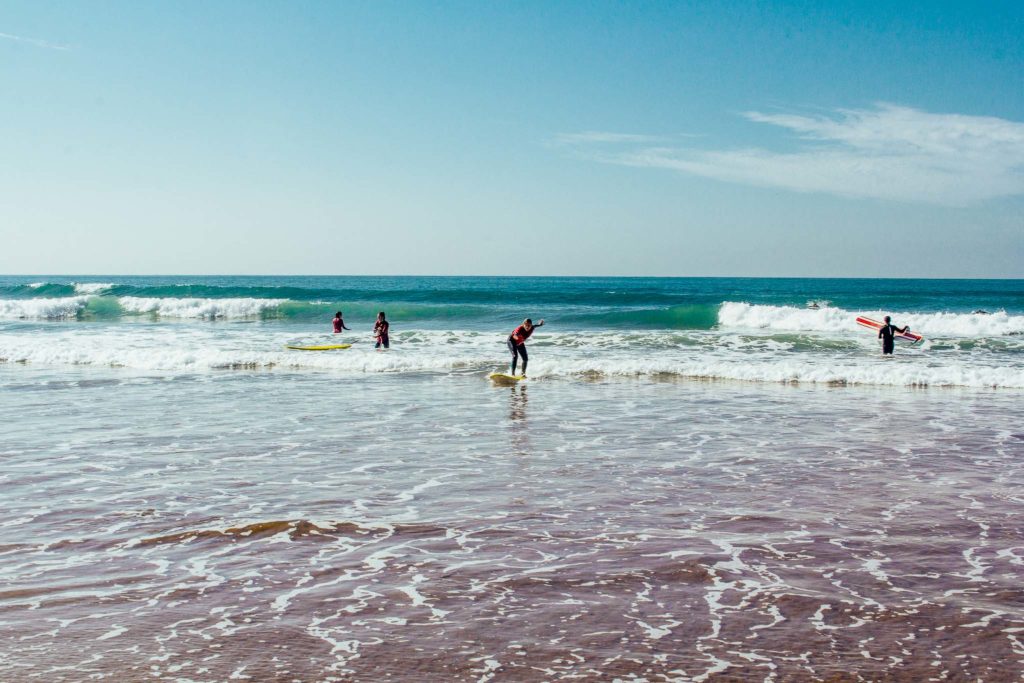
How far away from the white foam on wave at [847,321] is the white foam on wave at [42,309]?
38.7m

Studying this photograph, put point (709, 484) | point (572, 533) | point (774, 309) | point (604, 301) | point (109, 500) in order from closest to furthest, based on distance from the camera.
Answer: point (572, 533), point (109, 500), point (709, 484), point (774, 309), point (604, 301)

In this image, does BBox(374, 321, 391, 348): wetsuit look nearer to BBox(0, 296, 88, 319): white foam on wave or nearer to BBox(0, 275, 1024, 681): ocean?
BBox(0, 275, 1024, 681): ocean

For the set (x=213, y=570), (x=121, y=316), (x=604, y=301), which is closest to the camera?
(x=213, y=570)

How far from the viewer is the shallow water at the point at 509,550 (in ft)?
15.1

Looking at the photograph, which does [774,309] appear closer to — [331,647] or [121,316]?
[121,316]

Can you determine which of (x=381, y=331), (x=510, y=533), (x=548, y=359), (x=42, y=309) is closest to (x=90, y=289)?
(x=42, y=309)

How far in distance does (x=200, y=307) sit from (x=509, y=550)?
4877 centimetres

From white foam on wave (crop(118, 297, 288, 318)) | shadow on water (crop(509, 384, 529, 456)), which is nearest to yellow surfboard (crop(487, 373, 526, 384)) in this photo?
shadow on water (crop(509, 384, 529, 456))

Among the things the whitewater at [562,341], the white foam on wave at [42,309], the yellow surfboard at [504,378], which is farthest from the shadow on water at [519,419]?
the white foam on wave at [42,309]

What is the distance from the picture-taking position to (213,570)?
235 inches

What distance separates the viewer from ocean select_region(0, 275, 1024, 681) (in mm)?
4629

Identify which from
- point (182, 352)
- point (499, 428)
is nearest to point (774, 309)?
point (182, 352)

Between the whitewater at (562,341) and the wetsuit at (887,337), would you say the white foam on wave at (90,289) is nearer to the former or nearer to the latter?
the whitewater at (562,341)

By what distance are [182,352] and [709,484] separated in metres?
19.2
